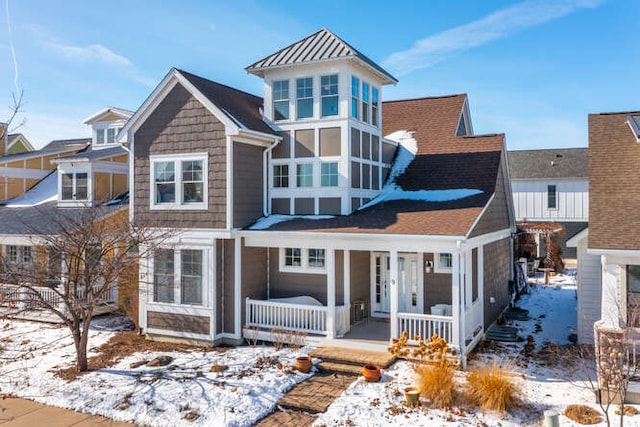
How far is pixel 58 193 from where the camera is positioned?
20.6m

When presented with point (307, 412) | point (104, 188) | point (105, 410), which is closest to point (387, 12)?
point (307, 412)

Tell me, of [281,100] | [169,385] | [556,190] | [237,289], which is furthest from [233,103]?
[556,190]

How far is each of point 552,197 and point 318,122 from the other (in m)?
25.4

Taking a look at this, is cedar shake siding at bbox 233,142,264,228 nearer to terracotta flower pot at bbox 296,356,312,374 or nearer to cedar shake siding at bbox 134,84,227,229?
cedar shake siding at bbox 134,84,227,229

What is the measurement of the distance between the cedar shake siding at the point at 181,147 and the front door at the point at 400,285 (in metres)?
5.06

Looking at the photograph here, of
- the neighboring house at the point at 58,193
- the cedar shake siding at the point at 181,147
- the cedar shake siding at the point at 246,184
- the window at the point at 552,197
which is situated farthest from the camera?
the window at the point at 552,197

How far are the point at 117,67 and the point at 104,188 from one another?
6.78 m

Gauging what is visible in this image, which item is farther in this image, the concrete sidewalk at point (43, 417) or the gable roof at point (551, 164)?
the gable roof at point (551, 164)

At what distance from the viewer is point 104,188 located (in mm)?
20578

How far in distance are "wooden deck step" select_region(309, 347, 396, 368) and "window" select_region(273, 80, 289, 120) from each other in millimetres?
7020

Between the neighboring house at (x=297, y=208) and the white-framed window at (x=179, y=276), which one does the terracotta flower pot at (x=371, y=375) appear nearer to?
the neighboring house at (x=297, y=208)

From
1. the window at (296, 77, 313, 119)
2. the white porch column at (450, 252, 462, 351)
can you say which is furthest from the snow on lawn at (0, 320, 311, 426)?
the window at (296, 77, 313, 119)

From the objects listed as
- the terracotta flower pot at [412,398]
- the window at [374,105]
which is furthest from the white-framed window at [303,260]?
the terracotta flower pot at [412,398]

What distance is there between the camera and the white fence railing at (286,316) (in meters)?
13.1
